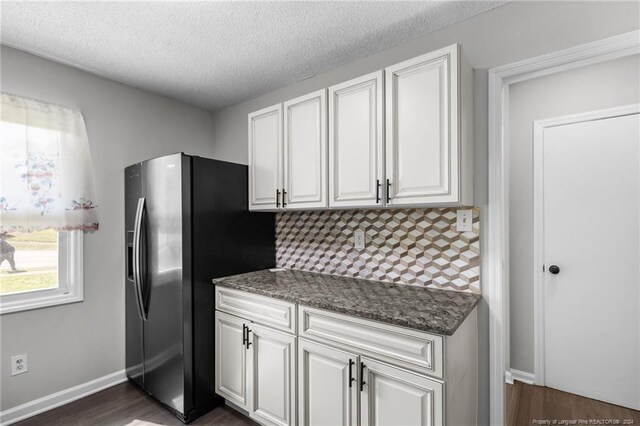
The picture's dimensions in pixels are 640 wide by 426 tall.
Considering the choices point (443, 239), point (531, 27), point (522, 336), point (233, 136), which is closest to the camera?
point (531, 27)

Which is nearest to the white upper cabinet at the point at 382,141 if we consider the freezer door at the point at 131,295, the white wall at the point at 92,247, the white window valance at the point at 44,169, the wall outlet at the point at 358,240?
the wall outlet at the point at 358,240

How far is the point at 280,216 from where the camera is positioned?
2789 mm

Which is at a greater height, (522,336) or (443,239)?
→ (443,239)

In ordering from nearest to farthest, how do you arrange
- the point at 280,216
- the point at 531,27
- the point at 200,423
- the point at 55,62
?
the point at 531,27 → the point at 200,423 → the point at 55,62 → the point at 280,216

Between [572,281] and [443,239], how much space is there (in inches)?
50.6

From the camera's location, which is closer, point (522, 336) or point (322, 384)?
point (322, 384)

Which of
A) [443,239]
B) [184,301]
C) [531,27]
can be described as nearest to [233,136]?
[184,301]

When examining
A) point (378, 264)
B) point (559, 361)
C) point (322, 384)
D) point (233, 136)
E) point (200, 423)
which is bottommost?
point (200, 423)

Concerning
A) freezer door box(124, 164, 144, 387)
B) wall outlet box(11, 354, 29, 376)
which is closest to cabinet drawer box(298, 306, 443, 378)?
freezer door box(124, 164, 144, 387)

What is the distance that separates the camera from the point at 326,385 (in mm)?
1658

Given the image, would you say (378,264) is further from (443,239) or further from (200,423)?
(200,423)

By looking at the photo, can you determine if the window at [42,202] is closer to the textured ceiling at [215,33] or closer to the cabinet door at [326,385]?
the textured ceiling at [215,33]

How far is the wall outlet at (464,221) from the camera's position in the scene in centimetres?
179

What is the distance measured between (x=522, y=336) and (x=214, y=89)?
3386 millimetres
